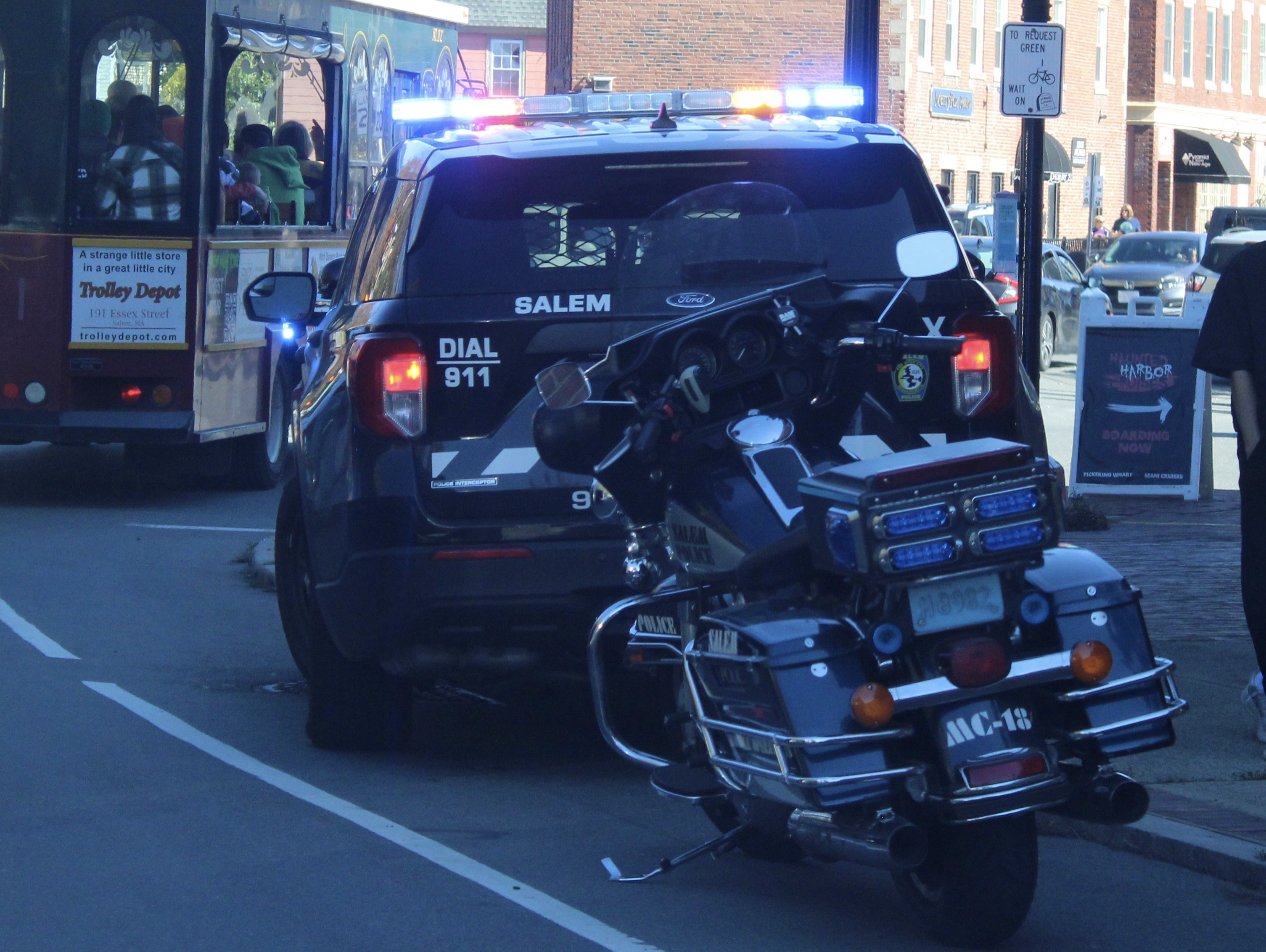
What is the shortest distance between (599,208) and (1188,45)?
58.1 meters

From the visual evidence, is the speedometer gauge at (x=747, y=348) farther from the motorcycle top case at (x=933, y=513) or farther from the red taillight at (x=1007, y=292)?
the red taillight at (x=1007, y=292)

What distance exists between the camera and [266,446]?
1498cm

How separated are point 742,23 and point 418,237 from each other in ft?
127

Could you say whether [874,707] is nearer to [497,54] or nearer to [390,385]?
[390,385]

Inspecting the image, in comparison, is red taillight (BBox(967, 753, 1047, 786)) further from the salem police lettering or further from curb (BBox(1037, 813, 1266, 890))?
the salem police lettering

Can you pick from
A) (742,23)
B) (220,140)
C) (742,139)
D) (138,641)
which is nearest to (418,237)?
(742,139)

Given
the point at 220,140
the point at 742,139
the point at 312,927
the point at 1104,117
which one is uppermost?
the point at 1104,117

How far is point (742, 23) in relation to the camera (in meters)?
43.3

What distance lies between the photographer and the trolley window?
525 inches

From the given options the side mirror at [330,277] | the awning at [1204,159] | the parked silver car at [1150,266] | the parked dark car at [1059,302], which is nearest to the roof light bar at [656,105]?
the side mirror at [330,277]

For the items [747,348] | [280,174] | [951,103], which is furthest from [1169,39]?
[747,348]

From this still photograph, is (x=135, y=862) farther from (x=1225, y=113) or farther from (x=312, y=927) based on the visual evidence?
(x=1225, y=113)

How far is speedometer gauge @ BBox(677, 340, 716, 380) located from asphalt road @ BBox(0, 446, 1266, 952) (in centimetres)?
132

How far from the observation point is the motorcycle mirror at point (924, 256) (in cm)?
471
